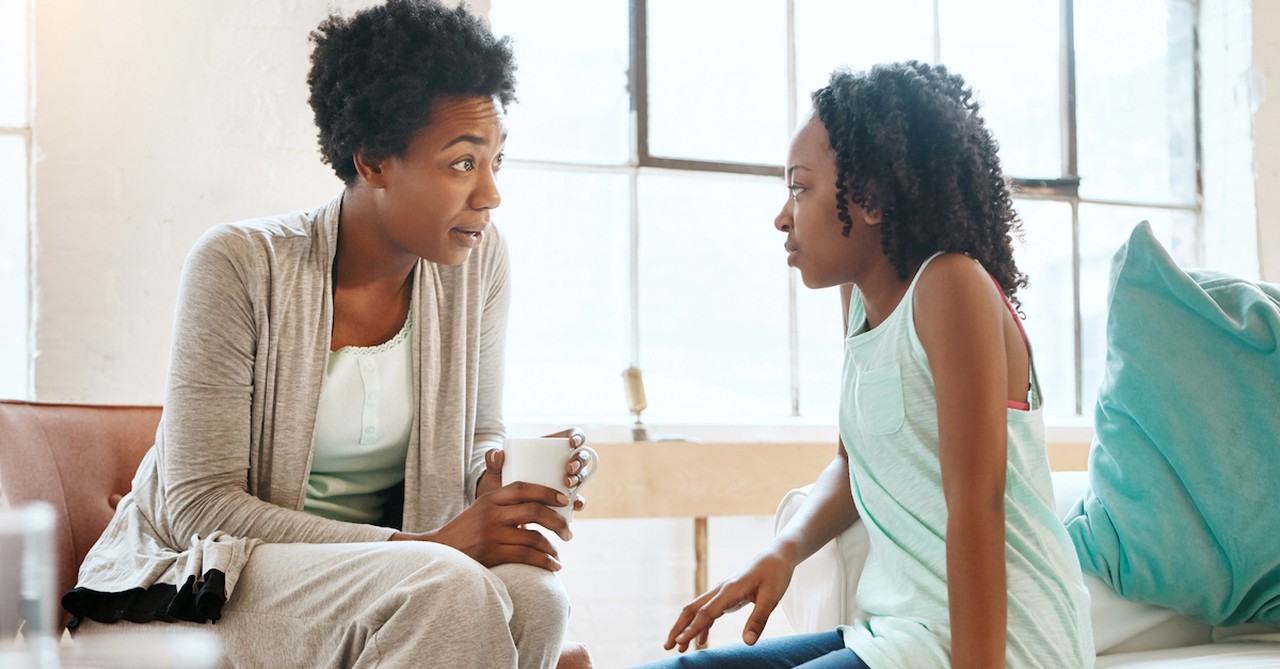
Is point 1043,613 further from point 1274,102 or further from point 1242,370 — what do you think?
point 1274,102

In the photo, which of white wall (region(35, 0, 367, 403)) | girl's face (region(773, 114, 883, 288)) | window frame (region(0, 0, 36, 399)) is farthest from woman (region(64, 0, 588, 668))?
window frame (region(0, 0, 36, 399))

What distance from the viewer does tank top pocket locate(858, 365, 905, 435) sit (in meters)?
1.20

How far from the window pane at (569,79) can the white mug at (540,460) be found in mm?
1612

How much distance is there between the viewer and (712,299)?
2871mm

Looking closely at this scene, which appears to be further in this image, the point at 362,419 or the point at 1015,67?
the point at 1015,67

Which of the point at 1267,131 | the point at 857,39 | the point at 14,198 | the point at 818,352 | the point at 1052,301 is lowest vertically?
the point at 818,352

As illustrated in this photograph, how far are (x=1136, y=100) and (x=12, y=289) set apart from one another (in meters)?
3.06

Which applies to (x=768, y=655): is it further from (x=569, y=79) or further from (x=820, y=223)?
Answer: (x=569, y=79)

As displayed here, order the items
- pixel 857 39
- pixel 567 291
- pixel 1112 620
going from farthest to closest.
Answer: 1. pixel 857 39
2. pixel 567 291
3. pixel 1112 620

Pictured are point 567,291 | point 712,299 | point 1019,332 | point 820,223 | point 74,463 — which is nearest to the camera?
point 1019,332

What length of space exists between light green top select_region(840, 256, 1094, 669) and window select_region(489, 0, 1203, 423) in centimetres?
151

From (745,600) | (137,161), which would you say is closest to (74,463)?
(137,161)

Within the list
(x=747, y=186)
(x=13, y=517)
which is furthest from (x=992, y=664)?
(x=747, y=186)

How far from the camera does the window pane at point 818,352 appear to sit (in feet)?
9.63
